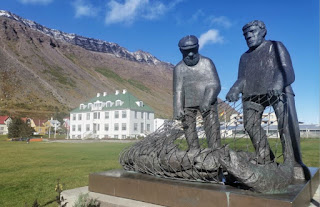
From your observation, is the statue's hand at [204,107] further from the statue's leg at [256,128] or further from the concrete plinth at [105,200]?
the concrete plinth at [105,200]

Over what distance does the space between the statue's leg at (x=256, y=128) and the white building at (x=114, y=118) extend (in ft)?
121

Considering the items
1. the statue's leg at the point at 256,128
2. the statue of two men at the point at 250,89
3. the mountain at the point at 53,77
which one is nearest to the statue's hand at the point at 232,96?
the statue of two men at the point at 250,89

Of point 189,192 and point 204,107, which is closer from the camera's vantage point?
point 189,192

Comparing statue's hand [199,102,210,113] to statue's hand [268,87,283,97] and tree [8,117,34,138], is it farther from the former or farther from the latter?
tree [8,117,34,138]

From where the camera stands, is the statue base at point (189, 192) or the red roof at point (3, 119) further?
the red roof at point (3, 119)

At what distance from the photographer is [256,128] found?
4.65 meters

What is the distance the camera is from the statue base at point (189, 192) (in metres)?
3.25

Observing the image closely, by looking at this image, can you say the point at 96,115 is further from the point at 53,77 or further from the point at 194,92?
the point at 53,77

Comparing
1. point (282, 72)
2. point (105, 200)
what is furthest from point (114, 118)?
point (282, 72)

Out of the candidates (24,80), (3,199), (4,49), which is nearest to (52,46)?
(4,49)

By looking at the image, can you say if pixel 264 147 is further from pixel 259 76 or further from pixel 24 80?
pixel 24 80

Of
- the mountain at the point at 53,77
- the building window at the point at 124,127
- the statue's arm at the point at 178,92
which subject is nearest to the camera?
the statue's arm at the point at 178,92

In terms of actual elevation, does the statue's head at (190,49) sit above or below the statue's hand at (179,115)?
above

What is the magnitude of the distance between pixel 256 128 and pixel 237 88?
0.78 meters
